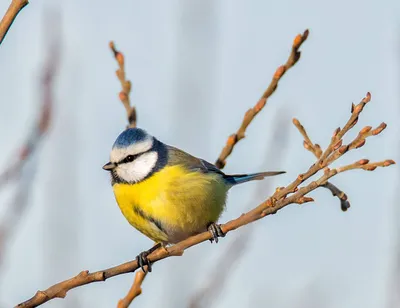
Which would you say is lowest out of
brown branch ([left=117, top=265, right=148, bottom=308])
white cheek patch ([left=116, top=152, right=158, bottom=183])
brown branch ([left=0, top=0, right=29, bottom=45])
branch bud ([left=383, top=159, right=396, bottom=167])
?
brown branch ([left=117, top=265, right=148, bottom=308])

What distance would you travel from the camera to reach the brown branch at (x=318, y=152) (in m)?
1.93

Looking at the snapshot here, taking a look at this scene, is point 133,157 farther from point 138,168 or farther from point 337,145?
point 337,145

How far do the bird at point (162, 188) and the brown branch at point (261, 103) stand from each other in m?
0.23

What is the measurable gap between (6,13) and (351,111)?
969 mm

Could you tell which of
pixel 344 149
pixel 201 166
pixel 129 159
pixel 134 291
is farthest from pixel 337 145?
pixel 129 159

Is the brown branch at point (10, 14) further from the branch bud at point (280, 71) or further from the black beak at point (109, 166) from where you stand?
the black beak at point (109, 166)

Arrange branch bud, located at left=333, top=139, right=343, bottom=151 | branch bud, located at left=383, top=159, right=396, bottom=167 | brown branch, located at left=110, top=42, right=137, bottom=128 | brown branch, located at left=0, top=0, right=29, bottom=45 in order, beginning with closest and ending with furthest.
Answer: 1. brown branch, located at left=0, top=0, right=29, bottom=45
2. branch bud, located at left=383, top=159, right=396, bottom=167
3. branch bud, located at left=333, top=139, right=343, bottom=151
4. brown branch, located at left=110, top=42, right=137, bottom=128

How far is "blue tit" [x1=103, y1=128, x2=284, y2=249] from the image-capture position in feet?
10.9

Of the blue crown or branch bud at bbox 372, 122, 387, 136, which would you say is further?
the blue crown

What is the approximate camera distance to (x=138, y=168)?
11.9 ft

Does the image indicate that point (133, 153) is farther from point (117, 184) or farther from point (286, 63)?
point (286, 63)

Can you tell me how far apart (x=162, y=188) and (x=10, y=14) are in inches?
75.3

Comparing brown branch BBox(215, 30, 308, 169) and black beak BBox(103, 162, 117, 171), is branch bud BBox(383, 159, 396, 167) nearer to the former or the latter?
brown branch BBox(215, 30, 308, 169)

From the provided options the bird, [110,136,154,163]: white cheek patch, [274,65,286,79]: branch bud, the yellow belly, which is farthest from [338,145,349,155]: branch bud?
[110,136,154,163]: white cheek patch
